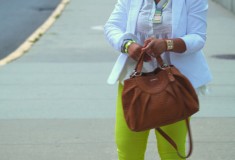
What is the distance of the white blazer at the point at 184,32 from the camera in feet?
11.6

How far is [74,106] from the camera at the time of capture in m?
7.36

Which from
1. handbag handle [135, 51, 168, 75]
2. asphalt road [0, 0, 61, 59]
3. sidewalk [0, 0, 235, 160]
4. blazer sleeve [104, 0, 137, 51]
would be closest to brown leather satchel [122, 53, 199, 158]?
handbag handle [135, 51, 168, 75]

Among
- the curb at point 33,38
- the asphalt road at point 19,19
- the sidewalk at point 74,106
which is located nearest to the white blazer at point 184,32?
the sidewalk at point 74,106

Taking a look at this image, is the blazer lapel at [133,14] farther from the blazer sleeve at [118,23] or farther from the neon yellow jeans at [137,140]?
the neon yellow jeans at [137,140]

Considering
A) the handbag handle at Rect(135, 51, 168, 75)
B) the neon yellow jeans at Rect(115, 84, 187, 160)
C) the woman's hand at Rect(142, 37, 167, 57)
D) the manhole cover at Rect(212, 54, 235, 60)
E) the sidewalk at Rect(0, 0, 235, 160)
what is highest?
the woman's hand at Rect(142, 37, 167, 57)

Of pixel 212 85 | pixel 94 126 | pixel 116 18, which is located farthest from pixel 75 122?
pixel 116 18

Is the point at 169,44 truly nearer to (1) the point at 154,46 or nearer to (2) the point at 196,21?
(1) the point at 154,46

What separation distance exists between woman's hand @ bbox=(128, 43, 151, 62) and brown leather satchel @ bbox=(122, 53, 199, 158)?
3cm

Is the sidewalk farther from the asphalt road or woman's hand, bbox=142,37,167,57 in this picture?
woman's hand, bbox=142,37,167,57

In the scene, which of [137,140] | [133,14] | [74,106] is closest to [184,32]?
[133,14]

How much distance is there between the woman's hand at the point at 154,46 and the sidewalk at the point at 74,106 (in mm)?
2262

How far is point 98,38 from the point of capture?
→ 43.0 feet

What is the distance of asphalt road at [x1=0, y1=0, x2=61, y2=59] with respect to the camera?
13.4 metres

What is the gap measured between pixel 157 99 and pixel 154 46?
0.28m
